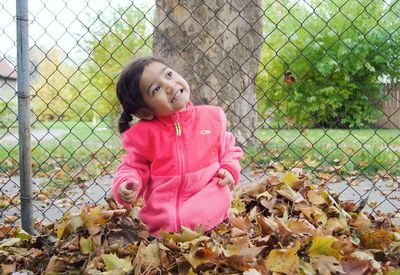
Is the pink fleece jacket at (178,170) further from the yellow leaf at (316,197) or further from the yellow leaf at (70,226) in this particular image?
the yellow leaf at (316,197)

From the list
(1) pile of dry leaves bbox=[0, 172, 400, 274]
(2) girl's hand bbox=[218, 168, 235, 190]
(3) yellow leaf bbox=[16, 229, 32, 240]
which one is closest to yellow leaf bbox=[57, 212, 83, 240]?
(1) pile of dry leaves bbox=[0, 172, 400, 274]

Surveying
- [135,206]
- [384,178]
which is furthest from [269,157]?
[135,206]

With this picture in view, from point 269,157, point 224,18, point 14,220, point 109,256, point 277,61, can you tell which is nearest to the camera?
point 109,256

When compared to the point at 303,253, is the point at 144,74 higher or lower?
higher

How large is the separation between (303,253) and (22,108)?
166 cm

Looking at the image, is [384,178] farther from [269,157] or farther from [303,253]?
[303,253]

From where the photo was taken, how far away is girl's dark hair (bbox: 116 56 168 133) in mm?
2320

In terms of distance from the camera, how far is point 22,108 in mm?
2754

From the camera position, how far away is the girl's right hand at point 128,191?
224 cm

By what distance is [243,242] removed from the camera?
207 centimetres

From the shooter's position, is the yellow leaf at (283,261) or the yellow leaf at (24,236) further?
the yellow leaf at (24,236)

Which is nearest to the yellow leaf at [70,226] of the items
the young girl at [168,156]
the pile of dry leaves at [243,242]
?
the pile of dry leaves at [243,242]

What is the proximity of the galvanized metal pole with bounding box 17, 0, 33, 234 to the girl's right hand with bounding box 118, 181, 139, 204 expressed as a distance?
31.1 inches

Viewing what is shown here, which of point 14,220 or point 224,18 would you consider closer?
point 14,220
